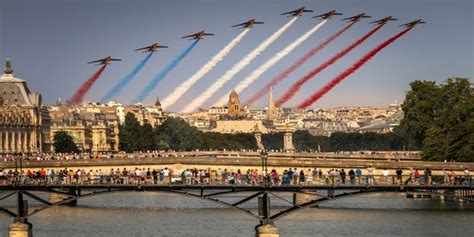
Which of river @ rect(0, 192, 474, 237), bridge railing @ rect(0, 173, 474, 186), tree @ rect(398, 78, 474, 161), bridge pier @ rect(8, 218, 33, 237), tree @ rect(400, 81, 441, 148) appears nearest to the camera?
bridge pier @ rect(8, 218, 33, 237)

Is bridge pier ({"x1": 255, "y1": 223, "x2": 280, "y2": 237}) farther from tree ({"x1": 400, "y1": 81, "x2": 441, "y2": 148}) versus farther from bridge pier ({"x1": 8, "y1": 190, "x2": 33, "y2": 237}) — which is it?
tree ({"x1": 400, "y1": 81, "x2": 441, "y2": 148})

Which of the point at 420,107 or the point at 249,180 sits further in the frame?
the point at 420,107

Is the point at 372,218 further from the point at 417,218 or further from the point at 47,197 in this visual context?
the point at 47,197

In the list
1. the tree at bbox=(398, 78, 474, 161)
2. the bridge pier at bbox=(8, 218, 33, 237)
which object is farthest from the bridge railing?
the tree at bbox=(398, 78, 474, 161)

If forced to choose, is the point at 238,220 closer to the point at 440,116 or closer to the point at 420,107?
the point at 440,116

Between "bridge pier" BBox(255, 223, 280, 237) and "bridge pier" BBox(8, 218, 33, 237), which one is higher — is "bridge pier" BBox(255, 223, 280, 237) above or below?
below

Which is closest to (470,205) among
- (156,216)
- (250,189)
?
(156,216)

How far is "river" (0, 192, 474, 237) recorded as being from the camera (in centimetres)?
8319

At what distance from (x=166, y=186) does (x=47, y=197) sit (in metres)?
47.5

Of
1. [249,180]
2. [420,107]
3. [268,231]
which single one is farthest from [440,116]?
[268,231]

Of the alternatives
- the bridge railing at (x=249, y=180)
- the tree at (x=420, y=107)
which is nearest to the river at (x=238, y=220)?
the bridge railing at (x=249, y=180)

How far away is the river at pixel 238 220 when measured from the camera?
83.2 meters

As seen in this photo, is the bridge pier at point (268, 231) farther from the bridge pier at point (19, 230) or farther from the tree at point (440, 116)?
the tree at point (440, 116)

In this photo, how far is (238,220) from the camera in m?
93.0
